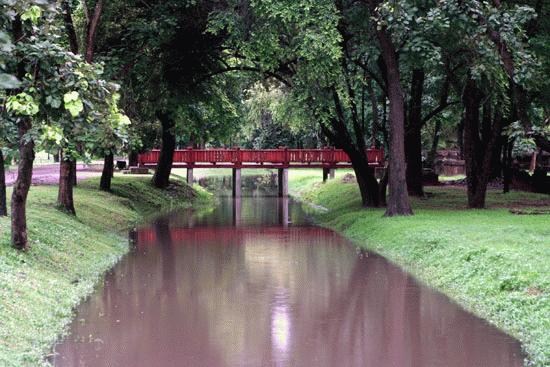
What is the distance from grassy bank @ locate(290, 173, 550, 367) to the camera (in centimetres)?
1170

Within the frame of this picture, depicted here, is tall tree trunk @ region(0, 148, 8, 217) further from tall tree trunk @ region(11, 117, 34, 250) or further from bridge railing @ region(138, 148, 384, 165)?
bridge railing @ region(138, 148, 384, 165)

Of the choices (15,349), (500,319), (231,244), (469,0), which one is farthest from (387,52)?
(15,349)

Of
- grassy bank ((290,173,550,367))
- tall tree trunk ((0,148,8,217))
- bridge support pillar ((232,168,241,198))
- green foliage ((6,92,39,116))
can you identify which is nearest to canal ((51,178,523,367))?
grassy bank ((290,173,550,367))

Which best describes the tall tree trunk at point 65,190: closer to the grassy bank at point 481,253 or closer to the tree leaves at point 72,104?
the grassy bank at point 481,253

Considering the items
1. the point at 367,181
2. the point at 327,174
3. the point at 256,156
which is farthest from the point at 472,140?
the point at 327,174

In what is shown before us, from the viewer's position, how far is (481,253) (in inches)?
591

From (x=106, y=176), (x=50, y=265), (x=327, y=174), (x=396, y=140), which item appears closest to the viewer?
(x=50, y=265)

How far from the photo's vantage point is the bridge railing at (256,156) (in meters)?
42.4

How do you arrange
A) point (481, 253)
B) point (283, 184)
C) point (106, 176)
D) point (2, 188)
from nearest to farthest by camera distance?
point (481, 253)
point (2, 188)
point (106, 176)
point (283, 184)

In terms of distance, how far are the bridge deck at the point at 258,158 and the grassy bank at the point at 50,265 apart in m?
14.0

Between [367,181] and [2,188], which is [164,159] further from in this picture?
[2,188]

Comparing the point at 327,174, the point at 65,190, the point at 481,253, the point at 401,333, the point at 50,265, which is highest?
the point at 65,190

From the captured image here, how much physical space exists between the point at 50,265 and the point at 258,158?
28960mm

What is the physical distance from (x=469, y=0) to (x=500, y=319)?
11019 millimetres
